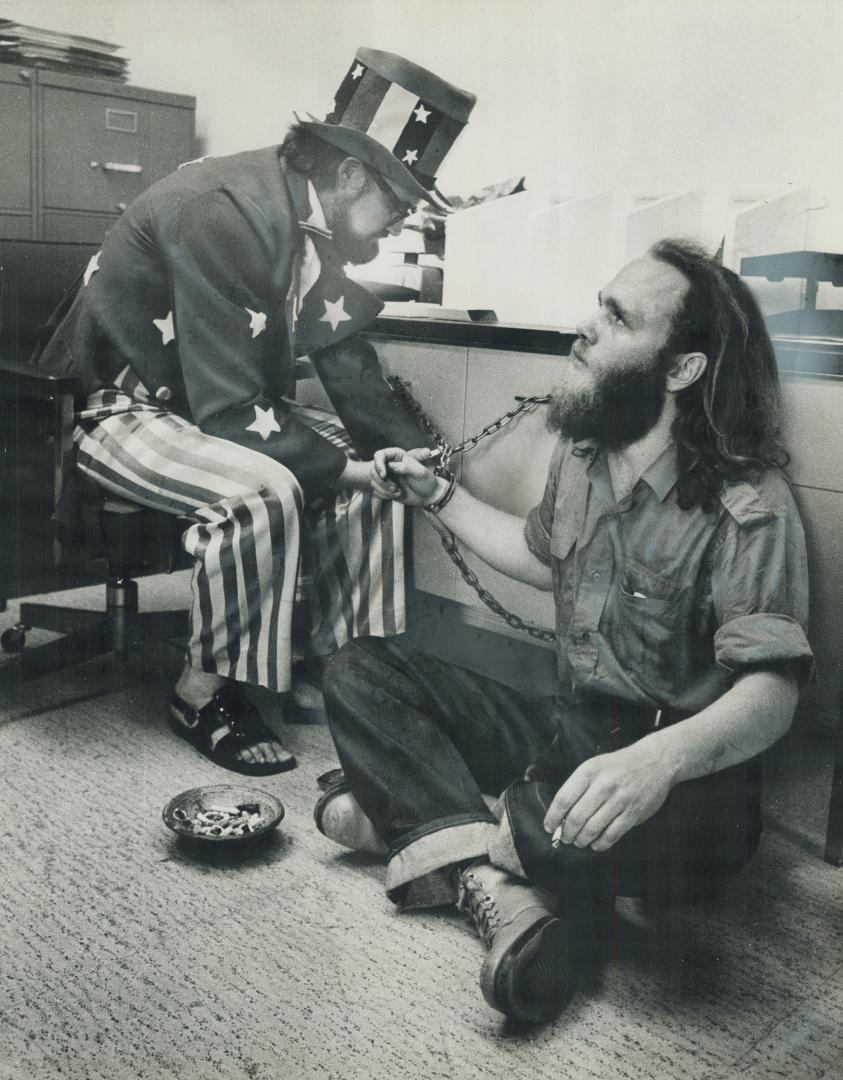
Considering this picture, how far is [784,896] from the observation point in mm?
1233

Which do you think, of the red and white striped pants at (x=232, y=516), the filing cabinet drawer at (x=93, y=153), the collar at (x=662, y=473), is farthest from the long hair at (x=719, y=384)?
the filing cabinet drawer at (x=93, y=153)

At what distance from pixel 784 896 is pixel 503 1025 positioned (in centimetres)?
42

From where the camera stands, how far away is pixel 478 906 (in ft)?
3.53

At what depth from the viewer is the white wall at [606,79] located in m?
1.04

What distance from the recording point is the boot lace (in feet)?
3.43

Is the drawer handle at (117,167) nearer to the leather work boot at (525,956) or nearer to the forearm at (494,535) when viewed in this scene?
the forearm at (494,535)

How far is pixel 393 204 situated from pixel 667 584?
0.56m

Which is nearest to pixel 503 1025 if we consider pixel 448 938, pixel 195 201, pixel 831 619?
pixel 448 938

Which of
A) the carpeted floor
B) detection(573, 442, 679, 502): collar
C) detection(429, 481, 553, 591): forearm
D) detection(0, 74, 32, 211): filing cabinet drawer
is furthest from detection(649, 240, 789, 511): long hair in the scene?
detection(0, 74, 32, 211): filing cabinet drawer

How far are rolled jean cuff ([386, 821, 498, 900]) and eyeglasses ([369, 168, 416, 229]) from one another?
2.34ft

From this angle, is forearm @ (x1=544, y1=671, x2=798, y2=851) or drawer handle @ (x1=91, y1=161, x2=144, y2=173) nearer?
forearm @ (x1=544, y1=671, x2=798, y2=851)

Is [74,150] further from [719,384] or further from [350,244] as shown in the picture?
[719,384]

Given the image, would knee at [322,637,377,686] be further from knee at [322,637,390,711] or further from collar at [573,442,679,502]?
collar at [573,442,679,502]

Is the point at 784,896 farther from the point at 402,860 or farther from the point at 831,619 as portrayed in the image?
the point at 402,860
